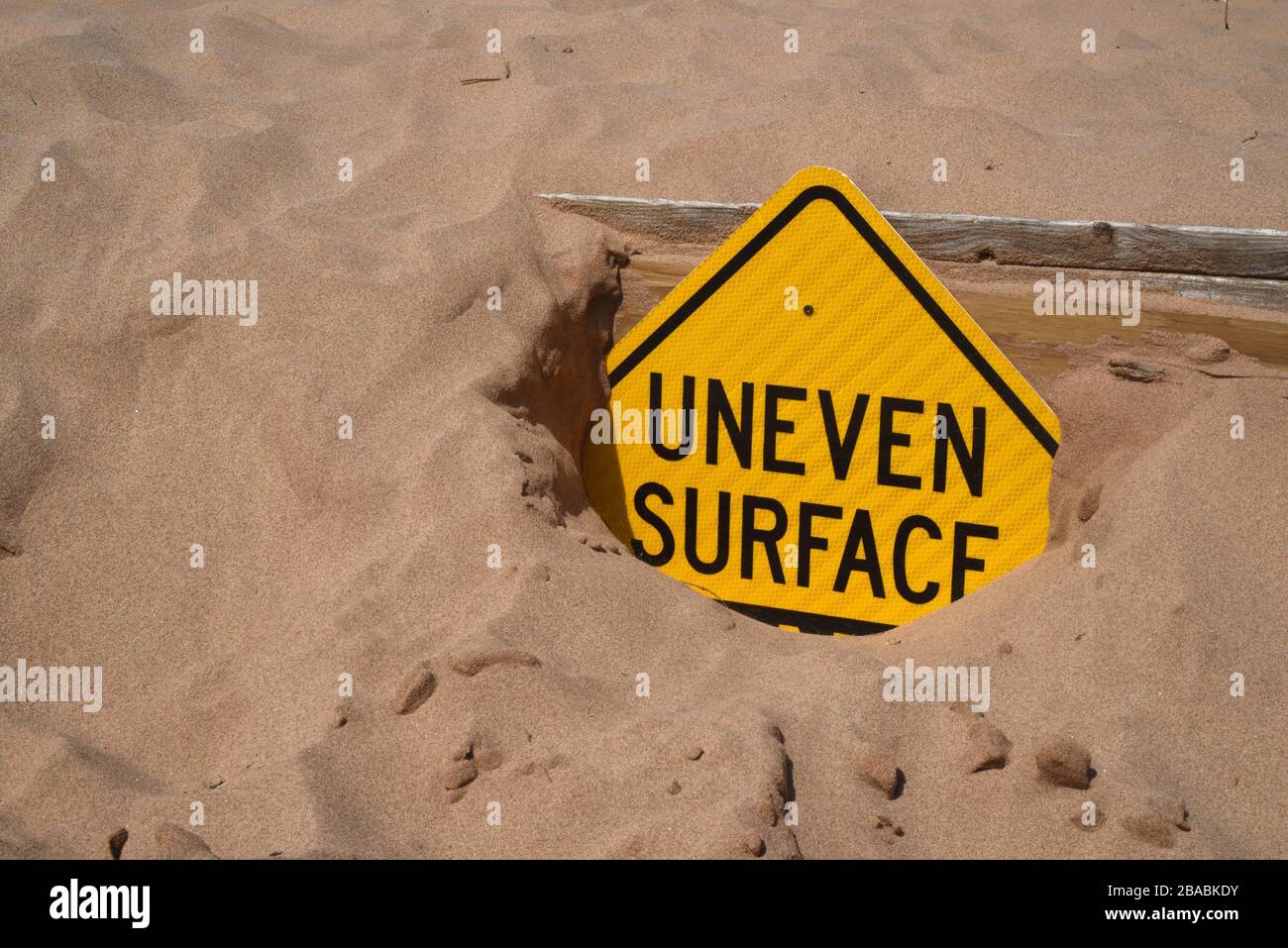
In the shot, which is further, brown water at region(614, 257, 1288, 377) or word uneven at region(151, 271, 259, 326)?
word uneven at region(151, 271, 259, 326)

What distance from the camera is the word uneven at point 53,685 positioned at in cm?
263

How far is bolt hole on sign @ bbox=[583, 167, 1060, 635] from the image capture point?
3.19m

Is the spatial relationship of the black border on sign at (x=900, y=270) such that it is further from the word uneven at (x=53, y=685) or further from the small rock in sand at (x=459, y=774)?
the word uneven at (x=53, y=685)

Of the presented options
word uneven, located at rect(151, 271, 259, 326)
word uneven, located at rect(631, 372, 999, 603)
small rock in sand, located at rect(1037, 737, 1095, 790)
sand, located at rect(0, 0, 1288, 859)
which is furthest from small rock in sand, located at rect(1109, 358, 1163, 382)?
word uneven, located at rect(151, 271, 259, 326)

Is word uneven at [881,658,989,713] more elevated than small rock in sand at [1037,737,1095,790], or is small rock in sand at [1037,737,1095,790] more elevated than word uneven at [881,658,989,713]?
word uneven at [881,658,989,713]

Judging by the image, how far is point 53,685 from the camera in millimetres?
2674

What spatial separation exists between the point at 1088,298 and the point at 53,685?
259 cm

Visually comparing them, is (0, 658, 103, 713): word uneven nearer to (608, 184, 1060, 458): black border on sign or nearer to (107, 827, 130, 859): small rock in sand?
(107, 827, 130, 859): small rock in sand

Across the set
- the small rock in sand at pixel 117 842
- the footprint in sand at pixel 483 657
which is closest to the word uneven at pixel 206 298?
the footprint in sand at pixel 483 657

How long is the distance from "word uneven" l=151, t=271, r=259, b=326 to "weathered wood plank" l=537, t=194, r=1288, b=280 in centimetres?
102

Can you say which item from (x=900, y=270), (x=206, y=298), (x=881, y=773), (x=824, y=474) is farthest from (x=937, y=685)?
(x=206, y=298)

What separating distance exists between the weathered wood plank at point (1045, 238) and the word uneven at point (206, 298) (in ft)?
3.36

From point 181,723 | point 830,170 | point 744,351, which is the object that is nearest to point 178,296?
point 181,723

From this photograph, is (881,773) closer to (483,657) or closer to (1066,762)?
(1066,762)
